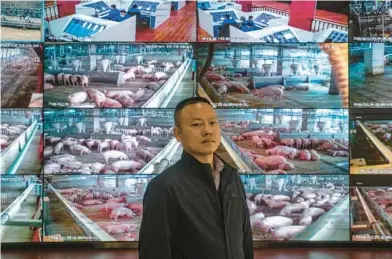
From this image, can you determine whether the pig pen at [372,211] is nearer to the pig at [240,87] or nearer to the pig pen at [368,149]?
the pig pen at [368,149]

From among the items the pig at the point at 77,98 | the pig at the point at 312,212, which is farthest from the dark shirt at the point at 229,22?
the pig at the point at 312,212

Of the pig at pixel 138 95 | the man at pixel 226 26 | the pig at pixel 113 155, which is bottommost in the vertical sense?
the pig at pixel 113 155

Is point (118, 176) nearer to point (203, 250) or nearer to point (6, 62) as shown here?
point (6, 62)

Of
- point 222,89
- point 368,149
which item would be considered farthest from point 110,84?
point 368,149

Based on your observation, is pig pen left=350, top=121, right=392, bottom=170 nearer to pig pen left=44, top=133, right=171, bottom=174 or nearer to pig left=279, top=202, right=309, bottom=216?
pig left=279, top=202, right=309, bottom=216

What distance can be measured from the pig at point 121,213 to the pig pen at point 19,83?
3.37 feet

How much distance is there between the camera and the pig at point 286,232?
311 centimetres

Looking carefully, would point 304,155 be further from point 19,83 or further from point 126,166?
point 19,83

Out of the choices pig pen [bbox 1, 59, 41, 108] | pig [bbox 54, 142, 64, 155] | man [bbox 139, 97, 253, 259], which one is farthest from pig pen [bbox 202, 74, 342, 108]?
man [bbox 139, 97, 253, 259]

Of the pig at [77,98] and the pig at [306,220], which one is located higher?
the pig at [77,98]

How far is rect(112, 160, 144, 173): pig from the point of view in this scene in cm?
314

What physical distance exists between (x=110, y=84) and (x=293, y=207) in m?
1.63

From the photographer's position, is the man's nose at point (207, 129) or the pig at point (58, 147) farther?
the pig at point (58, 147)

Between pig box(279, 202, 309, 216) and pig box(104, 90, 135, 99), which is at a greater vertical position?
pig box(104, 90, 135, 99)
